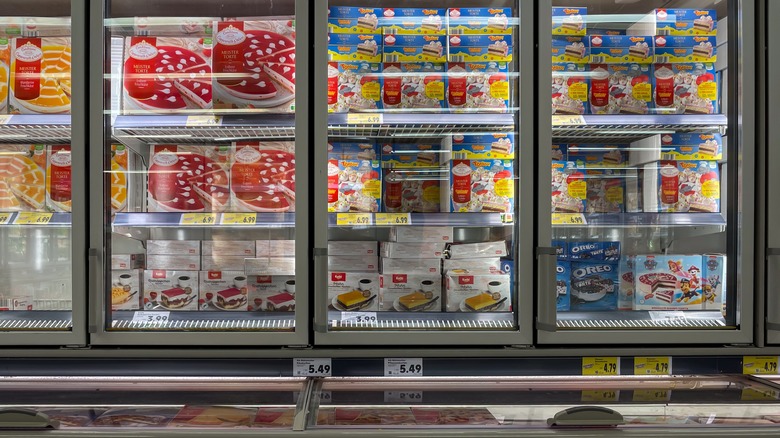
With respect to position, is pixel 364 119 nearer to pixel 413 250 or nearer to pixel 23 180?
pixel 413 250

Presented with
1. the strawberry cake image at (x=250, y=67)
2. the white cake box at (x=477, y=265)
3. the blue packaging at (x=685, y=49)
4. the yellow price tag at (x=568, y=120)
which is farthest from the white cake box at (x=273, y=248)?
the blue packaging at (x=685, y=49)

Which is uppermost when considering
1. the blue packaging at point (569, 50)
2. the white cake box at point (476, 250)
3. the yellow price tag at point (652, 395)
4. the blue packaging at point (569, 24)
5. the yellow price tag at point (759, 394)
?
the blue packaging at point (569, 24)

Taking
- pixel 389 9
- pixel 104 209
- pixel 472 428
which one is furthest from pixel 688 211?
pixel 104 209

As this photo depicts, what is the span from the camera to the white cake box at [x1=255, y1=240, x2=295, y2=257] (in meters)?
1.93

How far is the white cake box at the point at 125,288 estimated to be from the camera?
1.90 m

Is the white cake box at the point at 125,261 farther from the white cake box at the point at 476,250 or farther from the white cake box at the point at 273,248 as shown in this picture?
the white cake box at the point at 476,250

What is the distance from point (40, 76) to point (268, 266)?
104cm

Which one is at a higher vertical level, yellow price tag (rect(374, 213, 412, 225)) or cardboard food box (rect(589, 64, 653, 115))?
cardboard food box (rect(589, 64, 653, 115))

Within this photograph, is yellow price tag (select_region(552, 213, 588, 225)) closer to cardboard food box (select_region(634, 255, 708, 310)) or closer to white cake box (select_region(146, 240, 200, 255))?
cardboard food box (select_region(634, 255, 708, 310))

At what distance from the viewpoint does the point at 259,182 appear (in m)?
1.94

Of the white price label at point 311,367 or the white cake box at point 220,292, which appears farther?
the white cake box at point 220,292

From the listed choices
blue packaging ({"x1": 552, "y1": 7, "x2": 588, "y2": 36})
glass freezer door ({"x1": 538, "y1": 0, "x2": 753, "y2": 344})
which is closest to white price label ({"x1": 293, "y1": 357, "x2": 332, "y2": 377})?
glass freezer door ({"x1": 538, "y1": 0, "x2": 753, "y2": 344})

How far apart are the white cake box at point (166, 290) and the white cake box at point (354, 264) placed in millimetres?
523

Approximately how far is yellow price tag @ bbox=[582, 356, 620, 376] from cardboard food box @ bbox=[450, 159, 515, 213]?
58cm
